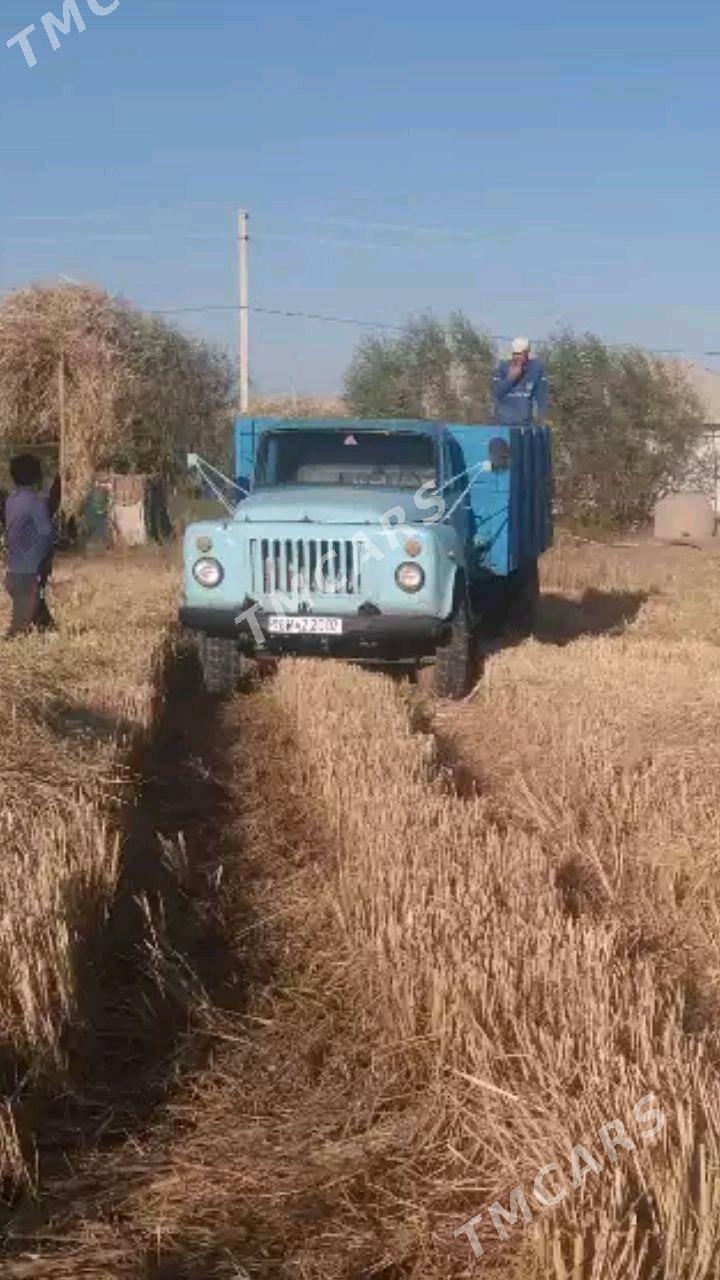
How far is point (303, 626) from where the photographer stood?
473 inches

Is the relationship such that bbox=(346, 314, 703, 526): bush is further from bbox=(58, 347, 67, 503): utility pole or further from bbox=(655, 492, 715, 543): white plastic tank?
bbox=(58, 347, 67, 503): utility pole

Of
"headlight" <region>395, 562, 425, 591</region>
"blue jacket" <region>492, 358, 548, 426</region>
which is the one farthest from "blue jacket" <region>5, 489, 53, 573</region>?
"blue jacket" <region>492, 358, 548, 426</region>

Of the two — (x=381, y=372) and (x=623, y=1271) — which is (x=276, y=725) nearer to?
(x=623, y=1271)

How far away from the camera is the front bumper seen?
39.4 ft

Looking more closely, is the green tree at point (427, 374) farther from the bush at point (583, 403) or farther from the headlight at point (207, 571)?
the headlight at point (207, 571)

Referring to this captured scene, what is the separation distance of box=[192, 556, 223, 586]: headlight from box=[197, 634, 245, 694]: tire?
47 centimetres

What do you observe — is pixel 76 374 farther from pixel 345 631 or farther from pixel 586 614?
pixel 345 631

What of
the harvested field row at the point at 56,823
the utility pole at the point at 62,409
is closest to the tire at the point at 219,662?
the harvested field row at the point at 56,823

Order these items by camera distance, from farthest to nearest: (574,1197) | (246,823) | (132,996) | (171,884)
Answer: (246,823)
(171,884)
(132,996)
(574,1197)

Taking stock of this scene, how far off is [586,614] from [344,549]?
328 inches

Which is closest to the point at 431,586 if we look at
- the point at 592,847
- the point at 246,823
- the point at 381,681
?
the point at 381,681

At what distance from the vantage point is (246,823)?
830 centimetres

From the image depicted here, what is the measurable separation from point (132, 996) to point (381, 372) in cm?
3229

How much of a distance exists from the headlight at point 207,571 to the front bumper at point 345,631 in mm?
208
